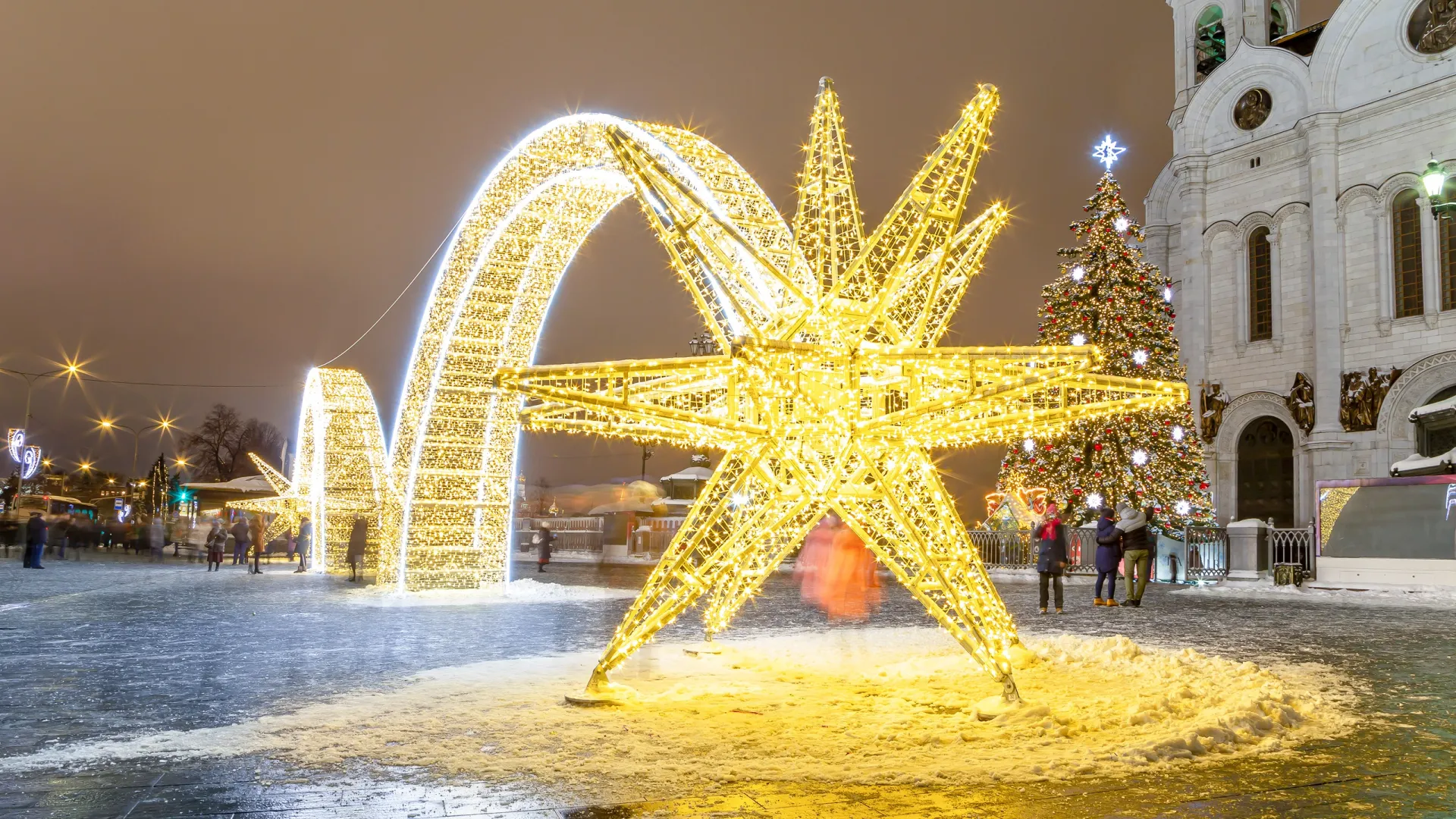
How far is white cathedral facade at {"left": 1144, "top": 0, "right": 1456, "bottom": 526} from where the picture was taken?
30.7 m

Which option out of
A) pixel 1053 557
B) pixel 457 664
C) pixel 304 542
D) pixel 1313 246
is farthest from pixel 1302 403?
pixel 457 664

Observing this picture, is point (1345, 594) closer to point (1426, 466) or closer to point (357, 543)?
point (1426, 466)

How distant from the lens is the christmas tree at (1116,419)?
28.8m

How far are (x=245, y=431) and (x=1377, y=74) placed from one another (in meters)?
78.5

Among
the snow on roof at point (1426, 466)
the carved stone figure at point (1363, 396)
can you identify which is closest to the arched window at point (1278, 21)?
the carved stone figure at point (1363, 396)

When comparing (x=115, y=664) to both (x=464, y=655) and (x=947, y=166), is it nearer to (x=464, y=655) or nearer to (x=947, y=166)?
(x=464, y=655)

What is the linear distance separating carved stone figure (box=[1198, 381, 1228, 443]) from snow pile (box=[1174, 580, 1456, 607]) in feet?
38.8

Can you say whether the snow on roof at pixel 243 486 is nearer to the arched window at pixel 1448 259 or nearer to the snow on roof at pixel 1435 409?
the snow on roof at pixel 1435 409

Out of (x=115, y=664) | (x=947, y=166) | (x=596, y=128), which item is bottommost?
(x=115, y=664)

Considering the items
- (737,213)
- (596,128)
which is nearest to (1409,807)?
(737,213)

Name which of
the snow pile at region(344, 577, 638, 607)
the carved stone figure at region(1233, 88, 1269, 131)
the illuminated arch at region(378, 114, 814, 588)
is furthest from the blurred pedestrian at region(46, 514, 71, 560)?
the carved stone figure at region(1233, 88, 1269, 131)

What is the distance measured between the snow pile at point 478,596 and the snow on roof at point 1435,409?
20494mm

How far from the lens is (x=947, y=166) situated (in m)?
7.55

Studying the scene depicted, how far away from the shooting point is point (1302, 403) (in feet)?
107
